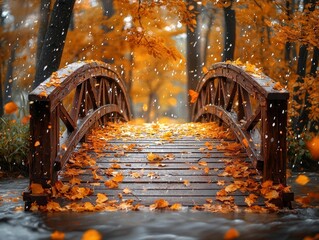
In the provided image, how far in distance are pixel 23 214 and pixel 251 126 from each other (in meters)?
3.49

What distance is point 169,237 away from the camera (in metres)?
4.41

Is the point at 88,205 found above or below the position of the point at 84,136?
below

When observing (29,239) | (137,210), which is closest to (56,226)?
(29,239)

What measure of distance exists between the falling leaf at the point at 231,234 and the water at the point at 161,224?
0.14 ft

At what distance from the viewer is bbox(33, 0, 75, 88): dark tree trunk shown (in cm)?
905

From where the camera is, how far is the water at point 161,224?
448cm

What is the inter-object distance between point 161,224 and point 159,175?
1.61m

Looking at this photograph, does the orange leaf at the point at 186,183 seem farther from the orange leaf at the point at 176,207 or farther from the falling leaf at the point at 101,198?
the falling leaf at the point at 101,198

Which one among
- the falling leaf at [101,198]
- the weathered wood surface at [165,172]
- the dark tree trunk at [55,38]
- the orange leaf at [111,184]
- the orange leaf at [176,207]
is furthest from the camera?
the dark tree trunk at [55,38]

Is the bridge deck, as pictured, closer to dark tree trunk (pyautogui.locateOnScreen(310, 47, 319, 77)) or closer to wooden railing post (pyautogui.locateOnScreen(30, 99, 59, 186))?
wooden railing post (pyautogui.locateOnScreen(30, 99, 59, 186))

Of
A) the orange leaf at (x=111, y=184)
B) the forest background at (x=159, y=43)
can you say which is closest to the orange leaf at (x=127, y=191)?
the orange leaf at (x=111, y=184)

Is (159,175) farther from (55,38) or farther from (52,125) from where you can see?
(55,38)

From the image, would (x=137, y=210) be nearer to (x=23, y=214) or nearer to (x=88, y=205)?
(x=88, y=205)

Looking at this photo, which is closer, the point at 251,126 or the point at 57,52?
the point at 251,126
